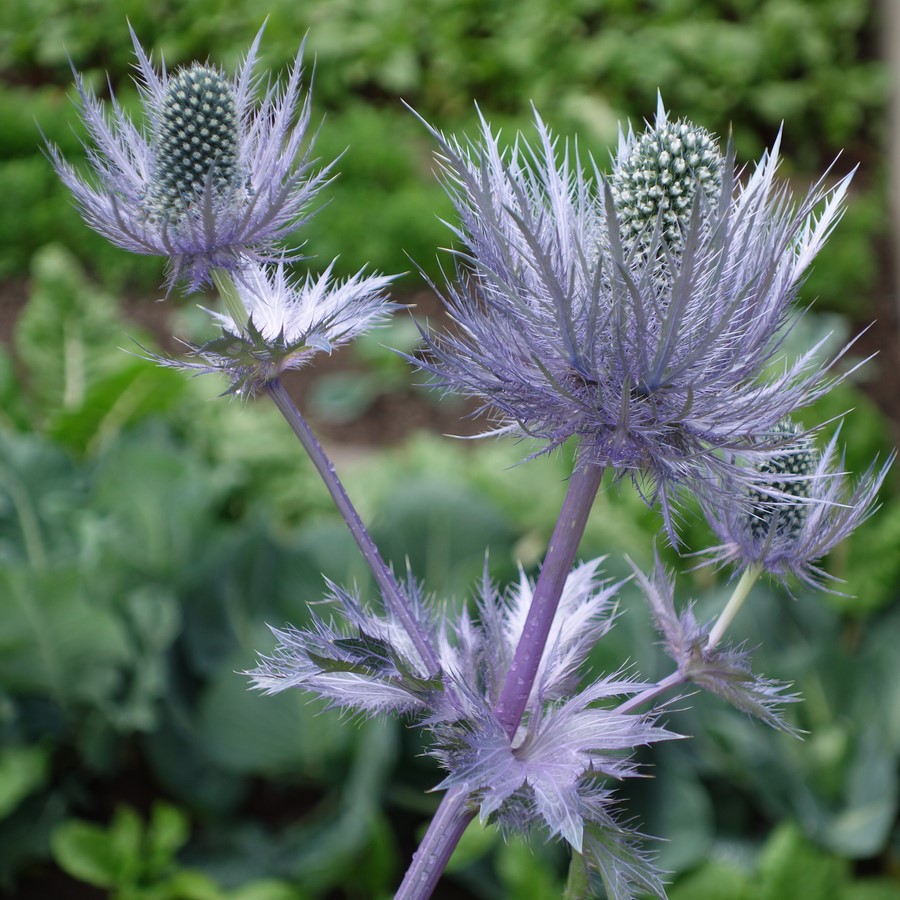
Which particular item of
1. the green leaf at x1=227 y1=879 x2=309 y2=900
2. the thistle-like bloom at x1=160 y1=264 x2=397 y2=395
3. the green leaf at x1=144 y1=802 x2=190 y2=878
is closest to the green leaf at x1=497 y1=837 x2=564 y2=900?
the green leaf at x1=227 y1=879 x2=309 y2=900

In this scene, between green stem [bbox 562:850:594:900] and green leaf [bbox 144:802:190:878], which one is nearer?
green stem [bbox 562:850:594:900]

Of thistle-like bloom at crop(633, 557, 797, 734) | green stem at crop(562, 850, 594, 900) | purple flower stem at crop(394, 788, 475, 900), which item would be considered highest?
thistle-like bloom at crop(633, 557, 797, 734)

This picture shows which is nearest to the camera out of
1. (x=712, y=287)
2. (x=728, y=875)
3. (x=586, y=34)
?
(x=712, y=287)

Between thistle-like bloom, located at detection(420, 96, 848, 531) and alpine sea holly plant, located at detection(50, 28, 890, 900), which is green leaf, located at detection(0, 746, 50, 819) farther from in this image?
thistle-like bloom, located at detection(420, 96, 848, 531)

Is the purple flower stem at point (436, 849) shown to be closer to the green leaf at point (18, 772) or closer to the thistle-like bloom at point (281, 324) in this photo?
the thistle-like bloom at point (281, 324)

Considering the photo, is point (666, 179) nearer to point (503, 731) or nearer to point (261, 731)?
point (503, 731)

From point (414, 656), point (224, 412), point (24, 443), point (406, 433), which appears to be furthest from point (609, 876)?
point (406, 433)

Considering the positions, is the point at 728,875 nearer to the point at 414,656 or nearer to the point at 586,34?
the point at 414,656

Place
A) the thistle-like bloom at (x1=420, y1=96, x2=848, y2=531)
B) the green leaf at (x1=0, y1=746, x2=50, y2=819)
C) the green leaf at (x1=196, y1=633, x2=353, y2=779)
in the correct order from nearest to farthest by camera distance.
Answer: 1. the thistle-like bloom at (x1=420, y1=96, x2=848, y2=531)
2. the green leaf at (x1=0, y1=746, x2=50, y2=819)
3. the green leaf at (x1=196, y1=633, x2=353, y2=779)
